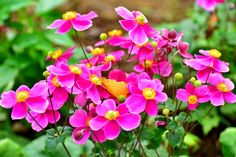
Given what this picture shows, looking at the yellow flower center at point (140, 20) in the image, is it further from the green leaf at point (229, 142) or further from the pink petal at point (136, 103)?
the green leaf at point (229, 142)

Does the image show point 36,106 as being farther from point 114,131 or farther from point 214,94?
point 214,94

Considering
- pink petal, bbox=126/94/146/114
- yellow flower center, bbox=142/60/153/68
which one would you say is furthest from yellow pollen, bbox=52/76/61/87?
yellow flower center, bbox=142/60/153/68

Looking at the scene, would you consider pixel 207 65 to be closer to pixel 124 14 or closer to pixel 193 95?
pixel 193 95

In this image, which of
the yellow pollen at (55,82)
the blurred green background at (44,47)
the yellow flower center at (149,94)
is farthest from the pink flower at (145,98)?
the blurred green background at (44,47)

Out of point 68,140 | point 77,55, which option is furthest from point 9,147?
point 77,55

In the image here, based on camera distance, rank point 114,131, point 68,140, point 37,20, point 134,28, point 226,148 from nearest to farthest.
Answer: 1. point 114,131
2. point 134,28
3. point 226,148
4. point 68,140
5. point 37,20

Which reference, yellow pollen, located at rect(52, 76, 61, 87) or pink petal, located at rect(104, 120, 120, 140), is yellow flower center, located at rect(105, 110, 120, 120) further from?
yellow pollen, located at rect(52, 76, 61, 87)

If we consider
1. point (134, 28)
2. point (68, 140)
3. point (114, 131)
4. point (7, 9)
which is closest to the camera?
point (114, 131)

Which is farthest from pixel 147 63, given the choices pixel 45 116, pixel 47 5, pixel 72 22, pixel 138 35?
pixel 47 5
